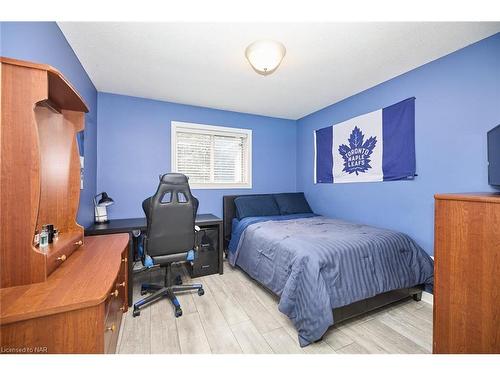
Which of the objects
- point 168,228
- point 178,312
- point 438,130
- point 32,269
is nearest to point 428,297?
point 438,130

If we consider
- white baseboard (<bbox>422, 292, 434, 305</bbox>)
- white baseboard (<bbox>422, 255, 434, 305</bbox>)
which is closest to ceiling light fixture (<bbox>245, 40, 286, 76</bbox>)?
white baseboard (<bbox>422, 255, 434, 305</bbox>)

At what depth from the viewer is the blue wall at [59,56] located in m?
1.12

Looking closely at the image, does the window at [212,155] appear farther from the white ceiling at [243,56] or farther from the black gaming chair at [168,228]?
the black gaming chair at [168,228]

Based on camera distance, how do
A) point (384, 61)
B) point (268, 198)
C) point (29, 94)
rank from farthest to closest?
point (268, 198), point (384, 61), point (29, 94)

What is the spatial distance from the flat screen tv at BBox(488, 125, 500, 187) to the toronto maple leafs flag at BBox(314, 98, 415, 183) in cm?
70

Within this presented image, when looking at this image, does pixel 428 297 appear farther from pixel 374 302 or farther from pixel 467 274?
pixel 467 274

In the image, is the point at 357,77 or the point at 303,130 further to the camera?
the point at 303,130

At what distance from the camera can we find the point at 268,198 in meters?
3.57

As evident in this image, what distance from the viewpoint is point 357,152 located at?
290 centimetres

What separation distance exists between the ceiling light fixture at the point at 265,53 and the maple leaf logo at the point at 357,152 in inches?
66.6

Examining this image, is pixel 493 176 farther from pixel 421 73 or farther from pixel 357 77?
pixel 357 77

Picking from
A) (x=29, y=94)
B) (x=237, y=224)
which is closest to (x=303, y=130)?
(x=237, y=224)

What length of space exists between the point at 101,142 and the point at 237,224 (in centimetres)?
216

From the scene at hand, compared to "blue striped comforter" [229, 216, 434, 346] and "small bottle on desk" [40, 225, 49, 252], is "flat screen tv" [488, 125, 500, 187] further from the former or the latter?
"small bottle on desk" [40, 225, 49, 252]
